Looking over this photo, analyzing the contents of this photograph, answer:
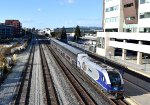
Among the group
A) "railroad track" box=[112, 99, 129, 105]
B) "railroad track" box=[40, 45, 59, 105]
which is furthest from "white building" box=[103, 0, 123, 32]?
"railroad track" box=[112, 99, 129, 105]

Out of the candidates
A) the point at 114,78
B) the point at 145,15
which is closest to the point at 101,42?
the point at 145,15

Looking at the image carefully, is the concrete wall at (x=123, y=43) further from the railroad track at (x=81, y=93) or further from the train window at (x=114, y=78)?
the train window at (x=114, y=78)

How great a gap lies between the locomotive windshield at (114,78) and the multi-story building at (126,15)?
3153 cm

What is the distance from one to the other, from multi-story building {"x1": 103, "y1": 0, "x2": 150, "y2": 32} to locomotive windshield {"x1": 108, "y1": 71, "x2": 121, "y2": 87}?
103 feet

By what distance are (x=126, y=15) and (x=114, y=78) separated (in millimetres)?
45101

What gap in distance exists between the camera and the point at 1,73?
42750mm

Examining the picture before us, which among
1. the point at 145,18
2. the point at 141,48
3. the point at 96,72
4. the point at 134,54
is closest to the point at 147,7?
the point at 145,18

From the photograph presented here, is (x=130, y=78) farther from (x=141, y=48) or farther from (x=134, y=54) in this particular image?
(x=134, y=54)

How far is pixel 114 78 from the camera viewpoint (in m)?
29.2

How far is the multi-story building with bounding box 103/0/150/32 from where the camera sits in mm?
60531

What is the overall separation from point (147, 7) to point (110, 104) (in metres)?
36.1

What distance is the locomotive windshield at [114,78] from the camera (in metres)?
28.9

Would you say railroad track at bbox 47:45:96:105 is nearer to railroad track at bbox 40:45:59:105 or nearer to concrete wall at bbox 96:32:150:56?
railroad track at bbox 40:45:59:105

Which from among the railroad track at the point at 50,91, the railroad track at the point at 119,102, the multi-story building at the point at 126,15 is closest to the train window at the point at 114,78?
the railroad track at the point at 119,102
